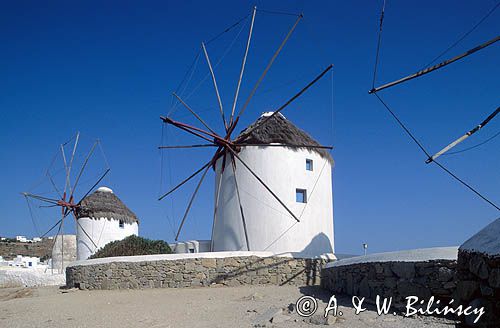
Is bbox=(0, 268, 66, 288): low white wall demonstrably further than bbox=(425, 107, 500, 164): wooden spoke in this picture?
Yes

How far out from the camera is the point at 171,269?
1327cm

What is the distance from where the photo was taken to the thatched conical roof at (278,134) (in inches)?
656

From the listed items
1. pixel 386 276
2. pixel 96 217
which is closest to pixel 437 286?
pixel 386 276

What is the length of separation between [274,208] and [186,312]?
A: 7.96m

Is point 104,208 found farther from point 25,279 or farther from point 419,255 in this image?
point 419,255

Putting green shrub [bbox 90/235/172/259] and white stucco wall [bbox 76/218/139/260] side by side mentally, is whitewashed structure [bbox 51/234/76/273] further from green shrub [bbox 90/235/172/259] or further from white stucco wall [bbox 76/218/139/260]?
green shrub [bbox 90/235/172/259]

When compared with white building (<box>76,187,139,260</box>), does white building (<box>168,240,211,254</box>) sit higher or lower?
lower

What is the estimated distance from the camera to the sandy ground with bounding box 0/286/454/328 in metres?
6.30

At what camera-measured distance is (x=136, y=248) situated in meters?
17.7

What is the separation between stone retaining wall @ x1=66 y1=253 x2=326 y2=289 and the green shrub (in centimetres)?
378

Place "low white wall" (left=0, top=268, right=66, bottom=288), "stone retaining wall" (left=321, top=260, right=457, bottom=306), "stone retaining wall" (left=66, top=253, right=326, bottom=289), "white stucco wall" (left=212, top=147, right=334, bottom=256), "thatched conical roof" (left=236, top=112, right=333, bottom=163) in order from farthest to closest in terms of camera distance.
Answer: "low white wall" (left=0, top=268, right=66, bottom=288), "thatched conical roof" (left=236, top=112, right=333, bottom=163), "white stucco wall" (left=212, top=147, right=334, bottom=256), "stone retaining wall" (left=66, top=253, right=326, bottom=289), "stone retaining wall" (left=321, top=260, right=457, bottom=306)

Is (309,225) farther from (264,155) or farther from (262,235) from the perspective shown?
(264,155)

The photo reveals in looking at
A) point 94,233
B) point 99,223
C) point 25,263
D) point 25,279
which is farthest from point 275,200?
point 25,263

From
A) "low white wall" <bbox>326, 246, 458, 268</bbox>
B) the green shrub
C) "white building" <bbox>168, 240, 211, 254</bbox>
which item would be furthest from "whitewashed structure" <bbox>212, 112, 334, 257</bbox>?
"low white wall" <bbox>326, 246, 458, 268</bbox>
